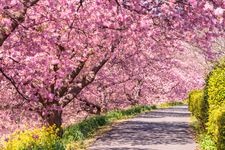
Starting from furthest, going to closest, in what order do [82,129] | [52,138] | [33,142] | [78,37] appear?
[82,129], [78,37], [52,138], [33,142]

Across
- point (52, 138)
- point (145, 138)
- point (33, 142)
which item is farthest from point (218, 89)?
point (33, 142)

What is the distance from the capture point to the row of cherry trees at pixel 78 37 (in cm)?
1245

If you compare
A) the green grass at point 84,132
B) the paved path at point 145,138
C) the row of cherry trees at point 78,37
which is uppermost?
the row of cherry trees at point 78,37

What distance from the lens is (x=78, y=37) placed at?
70.9ft

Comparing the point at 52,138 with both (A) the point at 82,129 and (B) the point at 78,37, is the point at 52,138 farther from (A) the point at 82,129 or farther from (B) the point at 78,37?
(B) the point at 78,37

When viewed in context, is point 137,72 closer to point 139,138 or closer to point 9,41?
point 139,138

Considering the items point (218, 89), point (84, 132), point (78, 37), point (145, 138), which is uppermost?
point (78, 37)

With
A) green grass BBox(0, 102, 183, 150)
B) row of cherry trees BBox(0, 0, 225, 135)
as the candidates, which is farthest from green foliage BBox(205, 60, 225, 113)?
green grass BBox(0, 102, 183, 150)

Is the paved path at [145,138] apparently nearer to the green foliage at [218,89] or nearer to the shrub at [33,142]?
the green foliage at [218,89]

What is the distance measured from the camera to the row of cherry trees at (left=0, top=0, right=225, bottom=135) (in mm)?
12453

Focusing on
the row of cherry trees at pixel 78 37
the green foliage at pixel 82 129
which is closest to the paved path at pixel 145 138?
the green foliage at pixel 82 129

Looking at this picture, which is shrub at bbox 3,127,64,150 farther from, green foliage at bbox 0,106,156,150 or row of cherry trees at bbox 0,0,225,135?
row of cherry trees at bbox 0,0,225,135

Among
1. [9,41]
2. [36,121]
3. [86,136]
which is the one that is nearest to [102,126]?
[86,136]

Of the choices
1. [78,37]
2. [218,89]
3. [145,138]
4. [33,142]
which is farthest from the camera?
[78,37]
